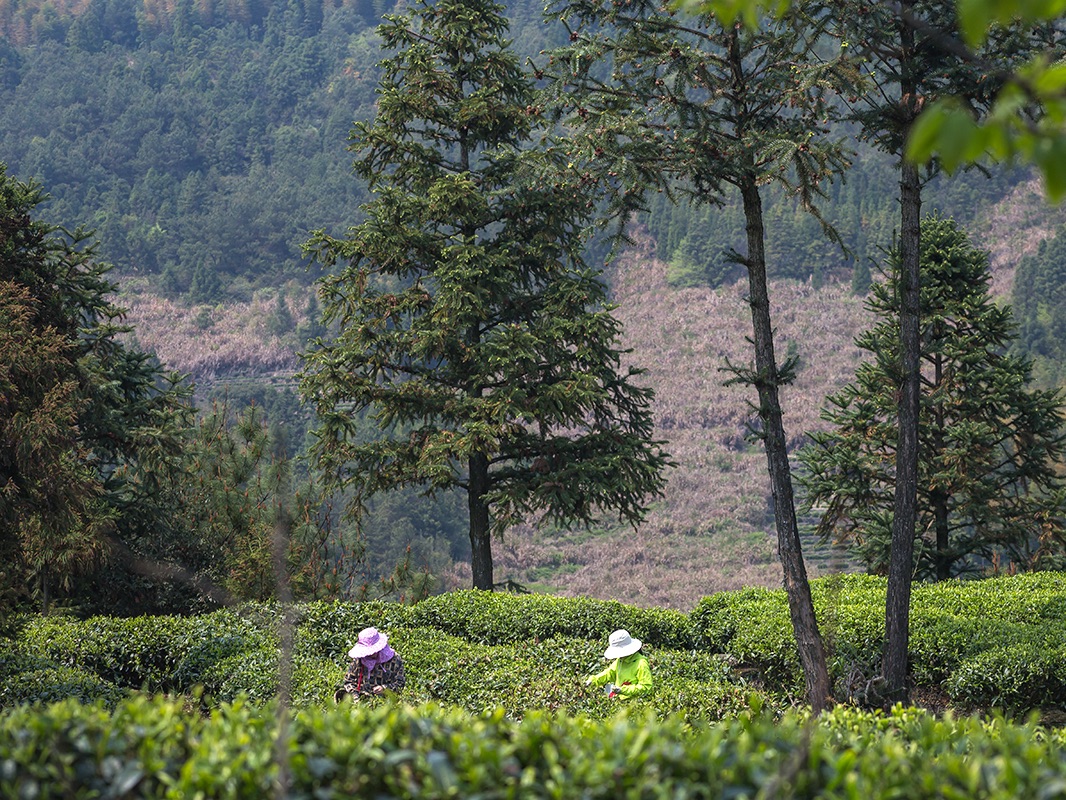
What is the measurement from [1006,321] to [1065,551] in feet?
13.6

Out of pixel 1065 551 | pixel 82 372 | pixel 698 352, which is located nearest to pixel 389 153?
pixel 82 372

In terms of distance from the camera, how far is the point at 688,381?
3716 inches

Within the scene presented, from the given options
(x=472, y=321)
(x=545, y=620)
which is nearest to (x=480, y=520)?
(x=472, y=321)

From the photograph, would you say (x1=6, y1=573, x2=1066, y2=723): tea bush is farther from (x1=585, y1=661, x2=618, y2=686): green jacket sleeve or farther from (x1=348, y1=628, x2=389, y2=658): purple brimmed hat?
(x1=348, y1=628, x2=389, y2=658): purple brimmed hat

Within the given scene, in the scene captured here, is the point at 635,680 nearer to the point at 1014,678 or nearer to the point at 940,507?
the point at 1014,678

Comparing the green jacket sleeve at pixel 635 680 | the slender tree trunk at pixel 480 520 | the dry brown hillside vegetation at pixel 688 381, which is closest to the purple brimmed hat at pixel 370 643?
the green jacket sleeve at pixel 635 680

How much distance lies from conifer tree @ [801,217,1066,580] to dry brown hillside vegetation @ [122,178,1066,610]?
45.6 m

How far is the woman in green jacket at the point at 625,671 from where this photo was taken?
30.5ft

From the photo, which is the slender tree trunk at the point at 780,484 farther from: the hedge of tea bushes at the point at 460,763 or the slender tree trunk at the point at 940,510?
the slender tree trunk at the point at 940,510

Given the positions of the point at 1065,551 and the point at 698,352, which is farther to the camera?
the point at 698,352

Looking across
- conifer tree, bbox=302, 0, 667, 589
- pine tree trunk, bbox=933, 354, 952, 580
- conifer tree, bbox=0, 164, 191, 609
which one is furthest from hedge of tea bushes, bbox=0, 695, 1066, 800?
pine tree trunk, bbox=933, 354, 952, 580

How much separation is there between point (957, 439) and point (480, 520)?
306 inches

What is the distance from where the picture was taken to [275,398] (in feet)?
260

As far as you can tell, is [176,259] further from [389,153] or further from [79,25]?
[389,153]
